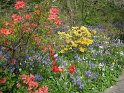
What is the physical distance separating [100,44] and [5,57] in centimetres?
428

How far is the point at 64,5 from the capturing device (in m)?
12.7

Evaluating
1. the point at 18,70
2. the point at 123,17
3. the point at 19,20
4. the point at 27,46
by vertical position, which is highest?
the point at 19,20

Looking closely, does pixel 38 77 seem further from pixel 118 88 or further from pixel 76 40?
pixel 76 40

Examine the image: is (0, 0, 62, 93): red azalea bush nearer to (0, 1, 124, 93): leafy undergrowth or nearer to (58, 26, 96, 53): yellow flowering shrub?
(0, 1, 124, 93): leafy undergrowth

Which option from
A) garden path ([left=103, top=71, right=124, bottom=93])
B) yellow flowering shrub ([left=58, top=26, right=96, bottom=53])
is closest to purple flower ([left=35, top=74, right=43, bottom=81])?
garden path ([left=103, top=71, right=124, bottom=93])

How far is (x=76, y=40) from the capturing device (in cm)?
936

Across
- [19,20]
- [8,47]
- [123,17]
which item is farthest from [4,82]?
[123,17]

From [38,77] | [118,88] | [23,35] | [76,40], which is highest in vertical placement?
[23,35]

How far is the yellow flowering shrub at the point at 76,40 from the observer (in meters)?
9.05

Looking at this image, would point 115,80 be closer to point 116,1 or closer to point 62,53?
point 62,53

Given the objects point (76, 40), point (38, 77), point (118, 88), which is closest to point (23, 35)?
point (38, 77)

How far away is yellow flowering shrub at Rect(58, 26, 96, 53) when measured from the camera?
9047mm

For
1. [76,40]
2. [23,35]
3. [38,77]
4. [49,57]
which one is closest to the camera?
[23,35]

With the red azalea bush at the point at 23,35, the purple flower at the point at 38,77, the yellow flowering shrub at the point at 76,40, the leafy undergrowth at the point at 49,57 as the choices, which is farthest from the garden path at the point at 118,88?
the red azalea bush at the point at 23,35
